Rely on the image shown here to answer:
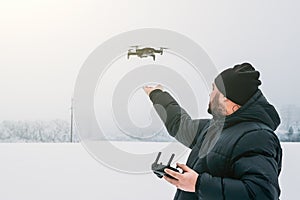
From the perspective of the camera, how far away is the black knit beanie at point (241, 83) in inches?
31.5

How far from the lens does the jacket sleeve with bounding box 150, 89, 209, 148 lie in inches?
40.4

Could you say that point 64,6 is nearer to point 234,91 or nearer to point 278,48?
point 278,48

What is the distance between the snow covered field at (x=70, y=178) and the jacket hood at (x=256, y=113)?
1.33 m

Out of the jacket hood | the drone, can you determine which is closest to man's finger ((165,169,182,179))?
the jacket hood

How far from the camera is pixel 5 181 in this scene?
212 cm

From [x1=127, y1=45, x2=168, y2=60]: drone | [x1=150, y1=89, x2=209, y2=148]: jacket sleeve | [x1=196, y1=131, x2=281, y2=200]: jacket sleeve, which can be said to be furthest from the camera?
[x1=127, y1=45, x2=168, y2=60]: drone

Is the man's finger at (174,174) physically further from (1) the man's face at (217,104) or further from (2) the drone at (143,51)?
(2) the drone at (143,51)

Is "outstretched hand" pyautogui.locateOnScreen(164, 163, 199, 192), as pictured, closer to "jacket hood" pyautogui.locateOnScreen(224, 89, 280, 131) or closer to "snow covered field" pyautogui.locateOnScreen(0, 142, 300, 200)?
"jacket hood" pyautogui.locateOnScreen(224, 89, 280, 131)

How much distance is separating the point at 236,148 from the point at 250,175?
8cm

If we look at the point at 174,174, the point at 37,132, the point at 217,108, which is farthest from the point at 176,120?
the point at 37,132

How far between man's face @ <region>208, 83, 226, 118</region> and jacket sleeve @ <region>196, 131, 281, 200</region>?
136mm

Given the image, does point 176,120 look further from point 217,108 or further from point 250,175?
point 250,175

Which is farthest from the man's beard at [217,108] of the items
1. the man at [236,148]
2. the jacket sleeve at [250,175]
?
the jacket sleeve at [250,175]

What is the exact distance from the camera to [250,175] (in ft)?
2.18
